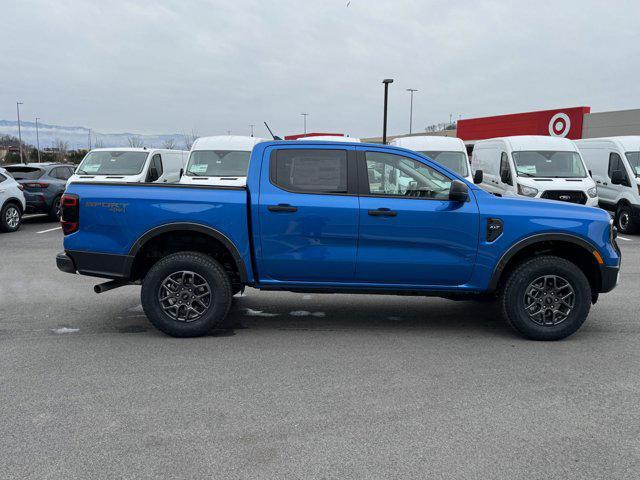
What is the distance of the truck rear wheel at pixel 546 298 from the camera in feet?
16.6

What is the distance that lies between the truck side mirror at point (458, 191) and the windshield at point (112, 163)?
10438 millimetres

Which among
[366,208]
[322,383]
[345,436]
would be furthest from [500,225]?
[345,436]

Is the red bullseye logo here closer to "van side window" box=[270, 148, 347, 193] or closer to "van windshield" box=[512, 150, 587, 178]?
"van windshield" box=[512, 150, 587, 178]

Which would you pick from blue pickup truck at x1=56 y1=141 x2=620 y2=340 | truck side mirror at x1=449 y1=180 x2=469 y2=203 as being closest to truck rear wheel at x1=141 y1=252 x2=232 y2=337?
blue pickup truck at x1=56 y1=141 x2=620 y2=340

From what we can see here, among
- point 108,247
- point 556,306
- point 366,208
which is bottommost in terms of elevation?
point 556,306

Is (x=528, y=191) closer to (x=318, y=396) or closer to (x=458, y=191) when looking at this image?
(x=458, y=191)

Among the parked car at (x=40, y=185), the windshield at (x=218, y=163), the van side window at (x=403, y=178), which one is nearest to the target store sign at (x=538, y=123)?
the windshield at (x=218, y=163)

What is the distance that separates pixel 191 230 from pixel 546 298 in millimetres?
3296

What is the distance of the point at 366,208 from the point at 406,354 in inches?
52.3

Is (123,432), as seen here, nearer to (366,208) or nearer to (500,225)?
(366,208)

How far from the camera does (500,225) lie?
5.03m

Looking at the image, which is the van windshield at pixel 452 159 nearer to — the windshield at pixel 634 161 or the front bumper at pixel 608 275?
the windshield at pixel 634 161

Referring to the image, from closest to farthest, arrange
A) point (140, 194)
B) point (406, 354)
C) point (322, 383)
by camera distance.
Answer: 1. point (322, 383)
2. point (406, 354)
3. point (140, 194)

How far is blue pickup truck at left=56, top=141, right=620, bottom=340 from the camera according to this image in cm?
505
